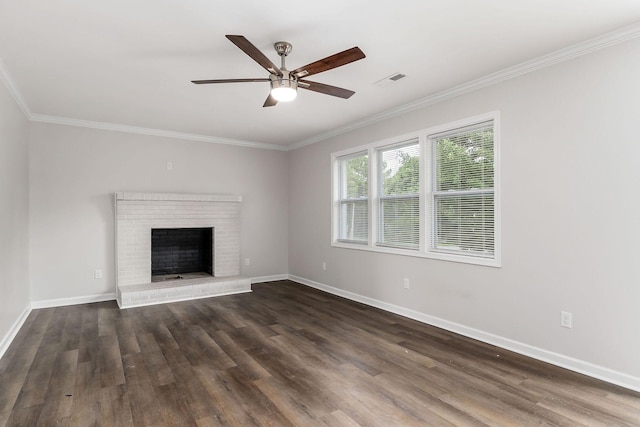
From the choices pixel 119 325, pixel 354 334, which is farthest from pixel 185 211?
pixel 354 334

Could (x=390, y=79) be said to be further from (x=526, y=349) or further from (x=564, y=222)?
(x=526, y=349)

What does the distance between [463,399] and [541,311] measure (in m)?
1.20

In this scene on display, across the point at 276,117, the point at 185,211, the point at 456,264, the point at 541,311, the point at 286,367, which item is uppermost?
the point at 276,117

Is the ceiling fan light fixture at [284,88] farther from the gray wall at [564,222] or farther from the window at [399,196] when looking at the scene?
the window at [399,196]

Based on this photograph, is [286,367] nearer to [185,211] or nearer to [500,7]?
[500,7]

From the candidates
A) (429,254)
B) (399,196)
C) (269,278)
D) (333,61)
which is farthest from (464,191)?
(269,278)

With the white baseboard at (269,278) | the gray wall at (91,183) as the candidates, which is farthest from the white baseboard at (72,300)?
the white baseboard at (269,278)

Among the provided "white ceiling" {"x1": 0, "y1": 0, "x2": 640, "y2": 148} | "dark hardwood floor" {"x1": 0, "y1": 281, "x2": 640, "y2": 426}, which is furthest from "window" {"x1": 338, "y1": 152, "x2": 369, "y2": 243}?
"dark hardwood floor" {"x1": 0, "y1": 281, "x2": 640, "y2": 426}

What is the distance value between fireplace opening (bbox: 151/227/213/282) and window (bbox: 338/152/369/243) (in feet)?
7.59

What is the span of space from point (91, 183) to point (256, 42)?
12.4 feet

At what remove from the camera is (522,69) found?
3.13 m

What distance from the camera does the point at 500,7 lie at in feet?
7.43

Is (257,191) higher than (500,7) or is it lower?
lower

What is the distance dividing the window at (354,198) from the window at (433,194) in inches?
0.6
